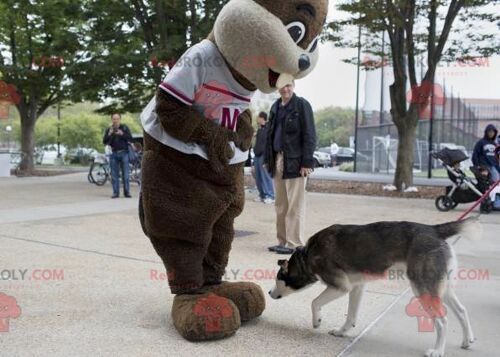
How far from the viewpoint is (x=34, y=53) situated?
18.9 meters

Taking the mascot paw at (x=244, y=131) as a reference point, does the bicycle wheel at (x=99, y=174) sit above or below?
below

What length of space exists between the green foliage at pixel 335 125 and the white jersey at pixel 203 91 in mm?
56657

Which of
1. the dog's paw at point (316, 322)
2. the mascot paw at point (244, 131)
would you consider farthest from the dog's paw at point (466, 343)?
the mascot paw at point (244, 131)

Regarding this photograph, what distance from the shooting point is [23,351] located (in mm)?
3506

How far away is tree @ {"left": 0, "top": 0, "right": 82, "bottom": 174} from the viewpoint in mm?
17344

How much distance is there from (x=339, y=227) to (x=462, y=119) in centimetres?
2063

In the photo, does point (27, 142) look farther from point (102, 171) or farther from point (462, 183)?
point (462, 183)

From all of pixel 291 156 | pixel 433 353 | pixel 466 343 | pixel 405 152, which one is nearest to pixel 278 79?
pixel 433 353

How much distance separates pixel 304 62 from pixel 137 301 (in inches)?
92.9

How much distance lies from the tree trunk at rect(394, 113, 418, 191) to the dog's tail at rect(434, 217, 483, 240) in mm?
11220

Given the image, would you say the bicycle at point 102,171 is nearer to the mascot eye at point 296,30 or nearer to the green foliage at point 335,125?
the mascot eye at point 296,30

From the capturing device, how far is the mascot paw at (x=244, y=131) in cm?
393

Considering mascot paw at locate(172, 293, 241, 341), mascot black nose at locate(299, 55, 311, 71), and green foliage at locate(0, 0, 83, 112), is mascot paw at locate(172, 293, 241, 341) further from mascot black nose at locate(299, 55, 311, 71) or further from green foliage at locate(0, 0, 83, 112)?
green foliage at locate(0, 0, 83, 112)

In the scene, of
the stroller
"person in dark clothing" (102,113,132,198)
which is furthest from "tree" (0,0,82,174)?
the stroller
